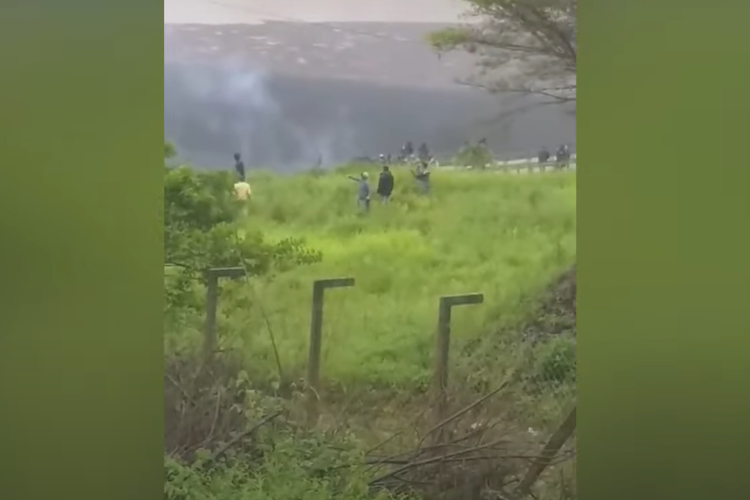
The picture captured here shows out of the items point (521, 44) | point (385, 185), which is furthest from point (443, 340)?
point (521, 44)

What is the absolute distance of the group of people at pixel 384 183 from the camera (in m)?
1.74

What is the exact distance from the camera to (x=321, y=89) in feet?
5.68

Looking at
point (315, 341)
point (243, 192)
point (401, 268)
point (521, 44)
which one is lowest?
point (315, 341)

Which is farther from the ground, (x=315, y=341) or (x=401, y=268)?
(x=401, y=268)

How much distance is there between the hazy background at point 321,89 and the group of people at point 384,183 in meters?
0.04

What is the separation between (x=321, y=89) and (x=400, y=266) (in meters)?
0.35

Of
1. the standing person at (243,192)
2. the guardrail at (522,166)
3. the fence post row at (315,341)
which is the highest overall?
the guardrail at (522,166)
